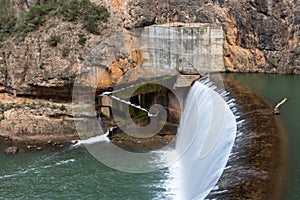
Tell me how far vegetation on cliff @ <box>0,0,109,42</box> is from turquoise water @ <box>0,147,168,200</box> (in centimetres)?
573

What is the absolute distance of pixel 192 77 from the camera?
15.1 metres

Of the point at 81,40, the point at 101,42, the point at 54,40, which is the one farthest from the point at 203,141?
the point at 54,40

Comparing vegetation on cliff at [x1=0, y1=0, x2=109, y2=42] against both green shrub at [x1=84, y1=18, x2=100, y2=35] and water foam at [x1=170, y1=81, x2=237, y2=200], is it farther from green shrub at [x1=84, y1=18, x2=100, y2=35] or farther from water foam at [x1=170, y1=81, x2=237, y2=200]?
water foam at [x1=170, y1=81, x2=237, y2=200]

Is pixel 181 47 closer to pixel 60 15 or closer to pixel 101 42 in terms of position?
pixel 101 42

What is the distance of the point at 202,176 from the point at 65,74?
7.97m

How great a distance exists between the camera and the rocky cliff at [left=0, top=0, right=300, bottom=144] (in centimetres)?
1480

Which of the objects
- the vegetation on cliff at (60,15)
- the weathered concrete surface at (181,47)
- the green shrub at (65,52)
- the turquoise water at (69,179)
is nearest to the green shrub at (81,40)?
the vegetation on cliff at (60,15)

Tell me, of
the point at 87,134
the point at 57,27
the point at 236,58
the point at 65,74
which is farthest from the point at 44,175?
the point at 236,58

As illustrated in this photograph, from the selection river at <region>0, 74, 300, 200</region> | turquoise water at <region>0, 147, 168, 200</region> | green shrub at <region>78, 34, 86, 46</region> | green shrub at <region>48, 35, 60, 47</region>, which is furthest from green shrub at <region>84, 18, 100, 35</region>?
turquoise water at <region>0, 147, 168, 200</region>

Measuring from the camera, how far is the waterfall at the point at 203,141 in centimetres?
837

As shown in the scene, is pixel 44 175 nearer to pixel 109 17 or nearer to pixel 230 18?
pixel 109 17

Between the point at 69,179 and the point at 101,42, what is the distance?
20.5 feet

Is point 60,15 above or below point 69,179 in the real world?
above

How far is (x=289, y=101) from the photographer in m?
12.6
